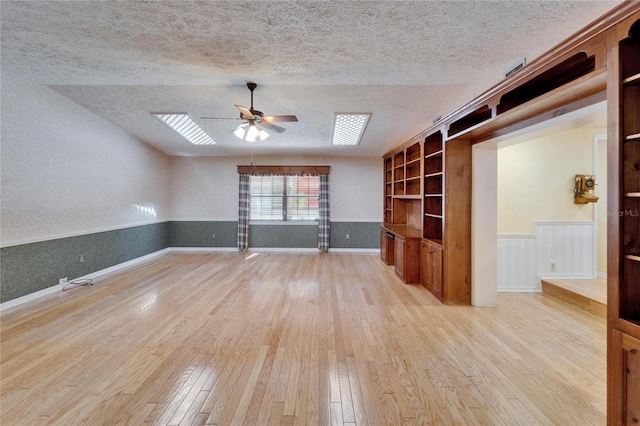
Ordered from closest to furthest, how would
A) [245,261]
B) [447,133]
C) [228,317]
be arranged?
[228,317]
[447,133]
[245,261]

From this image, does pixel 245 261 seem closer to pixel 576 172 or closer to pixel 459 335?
pixel 459 335

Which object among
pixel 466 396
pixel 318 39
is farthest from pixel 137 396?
pixel 318 39

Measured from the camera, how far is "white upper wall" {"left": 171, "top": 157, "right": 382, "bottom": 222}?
23.8ft

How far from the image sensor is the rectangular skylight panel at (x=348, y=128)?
15.4 ft

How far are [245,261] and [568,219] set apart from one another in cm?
595

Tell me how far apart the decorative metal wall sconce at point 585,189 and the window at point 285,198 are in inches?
203

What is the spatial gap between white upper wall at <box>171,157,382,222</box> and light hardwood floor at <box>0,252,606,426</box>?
139 inches

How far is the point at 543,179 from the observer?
408 cm

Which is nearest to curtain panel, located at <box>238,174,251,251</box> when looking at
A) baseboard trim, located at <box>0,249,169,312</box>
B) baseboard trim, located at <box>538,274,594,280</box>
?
baseboard trim, located at <box>0,249,169,312</box>

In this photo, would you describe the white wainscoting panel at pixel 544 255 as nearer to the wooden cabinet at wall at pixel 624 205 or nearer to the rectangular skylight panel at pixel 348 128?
the wooden cabinet at wall at pixel 624 205

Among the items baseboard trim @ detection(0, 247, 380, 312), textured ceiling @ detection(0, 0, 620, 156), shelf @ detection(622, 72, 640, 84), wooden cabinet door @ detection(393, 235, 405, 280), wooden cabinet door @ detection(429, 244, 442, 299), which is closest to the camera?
shelf @ detection(622, 72, 640, 84)

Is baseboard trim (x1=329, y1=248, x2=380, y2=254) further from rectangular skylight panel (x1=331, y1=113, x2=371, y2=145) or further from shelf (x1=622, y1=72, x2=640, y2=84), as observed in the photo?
shelf (x1=622, y1=72, x2=640, y2=84)

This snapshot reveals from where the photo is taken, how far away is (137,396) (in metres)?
1.86

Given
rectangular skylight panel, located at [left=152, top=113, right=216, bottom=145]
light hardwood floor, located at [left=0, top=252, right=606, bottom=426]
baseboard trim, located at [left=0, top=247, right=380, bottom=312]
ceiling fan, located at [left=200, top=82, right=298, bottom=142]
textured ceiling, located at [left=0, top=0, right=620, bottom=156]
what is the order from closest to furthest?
light hardwood floor, located at [left=0, top=252, right=606, bottom=426] < textured ceiling, located at [left=0, top=0, right=620, bottom=156] < ceiling fan, located at [left=200, top=82, right=298, bottom=142] < baseboard trim, located at [left=0, top=247, right=380, bottom=312] < rectangular skylight panel, located at [left=152, top=113, right=216, bottom=145]
